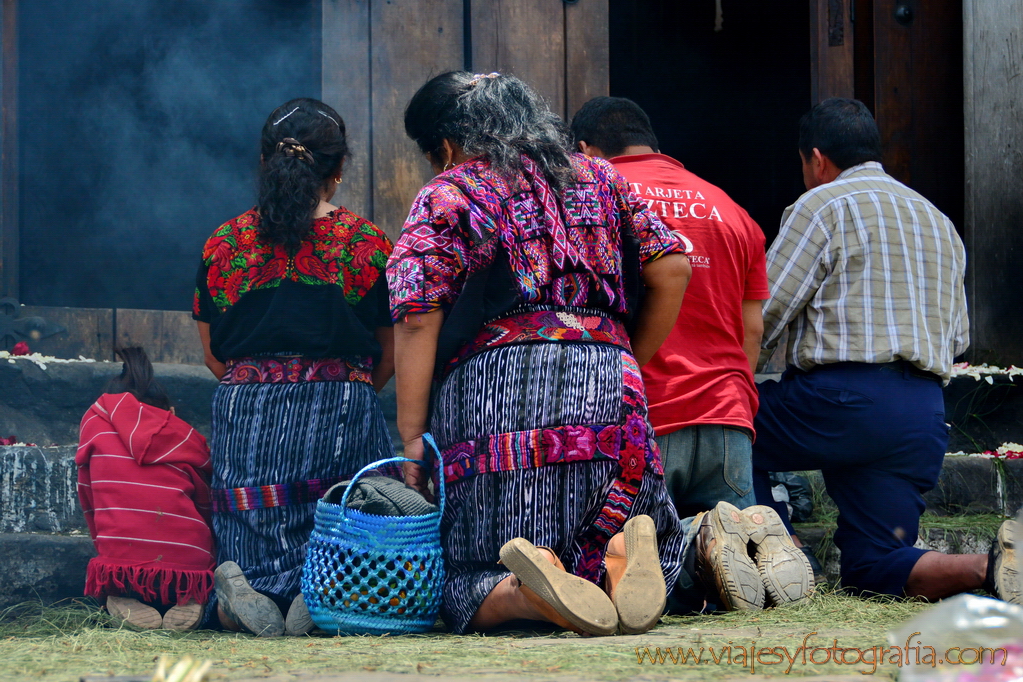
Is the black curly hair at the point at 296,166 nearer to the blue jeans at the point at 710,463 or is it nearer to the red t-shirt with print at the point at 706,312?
the red t-shirt with print at the point at 706,312

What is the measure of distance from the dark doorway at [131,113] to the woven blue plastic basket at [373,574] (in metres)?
2.84

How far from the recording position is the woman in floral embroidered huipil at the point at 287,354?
2602 millimetres

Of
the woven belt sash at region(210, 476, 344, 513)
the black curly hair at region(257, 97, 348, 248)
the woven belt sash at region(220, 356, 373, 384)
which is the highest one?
the black curly hair at region(257, 97, 348, 248)

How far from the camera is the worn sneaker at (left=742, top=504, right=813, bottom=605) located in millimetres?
2502

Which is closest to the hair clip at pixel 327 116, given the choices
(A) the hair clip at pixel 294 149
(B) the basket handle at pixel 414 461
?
(A) the hair clip at pixel 294 149

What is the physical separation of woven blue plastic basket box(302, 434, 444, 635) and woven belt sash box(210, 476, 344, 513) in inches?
13.8

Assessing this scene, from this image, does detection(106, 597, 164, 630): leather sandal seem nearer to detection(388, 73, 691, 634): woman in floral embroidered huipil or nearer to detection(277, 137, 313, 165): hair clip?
detection(388, 73, 691, 634): woman in floral embroidered huipil

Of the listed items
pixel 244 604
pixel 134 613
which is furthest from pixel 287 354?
pixel 134 613

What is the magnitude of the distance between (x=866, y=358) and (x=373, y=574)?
5.31ft

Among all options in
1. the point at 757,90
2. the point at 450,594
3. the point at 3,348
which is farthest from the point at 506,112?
the point at 757,90

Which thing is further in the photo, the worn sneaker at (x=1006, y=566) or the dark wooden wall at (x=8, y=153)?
the dark wooden wall at (x=8, y=153)

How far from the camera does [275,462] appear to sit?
2604 millimetres

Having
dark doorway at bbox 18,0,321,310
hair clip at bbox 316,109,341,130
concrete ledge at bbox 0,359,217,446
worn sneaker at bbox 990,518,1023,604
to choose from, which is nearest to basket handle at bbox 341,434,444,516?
hair clip at bbox 316,109,341,130

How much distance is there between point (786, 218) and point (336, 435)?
1.60 meters
